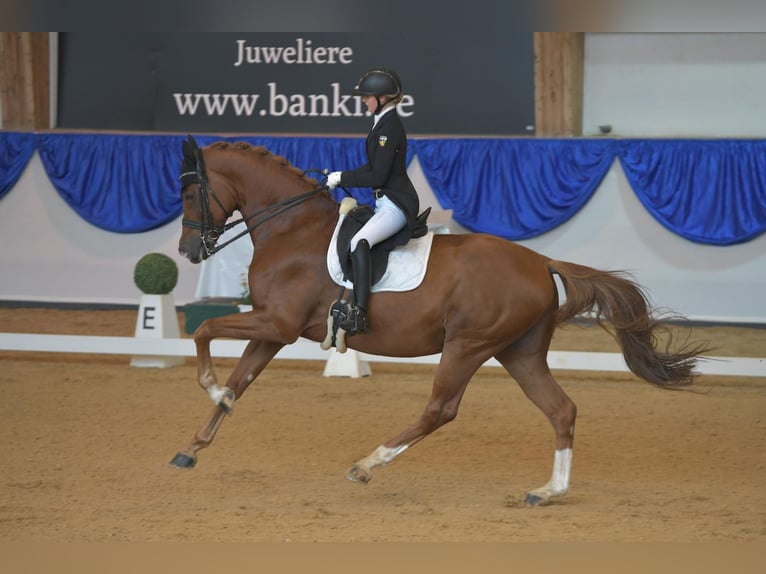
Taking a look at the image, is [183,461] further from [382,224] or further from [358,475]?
[382,224]

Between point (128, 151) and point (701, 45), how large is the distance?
8.21 m

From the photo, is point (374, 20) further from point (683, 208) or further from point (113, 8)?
point (683, 208)

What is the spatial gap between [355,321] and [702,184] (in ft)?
29.2

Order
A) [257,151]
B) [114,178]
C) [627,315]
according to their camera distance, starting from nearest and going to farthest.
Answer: [627,315], [257,151], [114,178]

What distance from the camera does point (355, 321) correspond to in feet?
17.4

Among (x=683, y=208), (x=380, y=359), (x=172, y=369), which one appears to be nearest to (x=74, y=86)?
(x=172, y=369)

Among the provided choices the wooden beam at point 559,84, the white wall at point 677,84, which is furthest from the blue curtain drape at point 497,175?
the white wall at point 677,84

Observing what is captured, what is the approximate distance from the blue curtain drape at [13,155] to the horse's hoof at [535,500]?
36.1 ft

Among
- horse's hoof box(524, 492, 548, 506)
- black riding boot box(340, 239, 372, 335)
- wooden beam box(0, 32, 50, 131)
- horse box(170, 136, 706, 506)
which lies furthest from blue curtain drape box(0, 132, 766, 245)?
horse's hoof box(524, 492, 548, 506)

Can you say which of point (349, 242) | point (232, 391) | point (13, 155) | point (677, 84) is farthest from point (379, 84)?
A: point (13, 155)

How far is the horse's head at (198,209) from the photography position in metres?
5.54

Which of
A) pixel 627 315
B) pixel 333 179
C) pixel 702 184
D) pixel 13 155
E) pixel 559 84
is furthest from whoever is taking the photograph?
pixel 13 155

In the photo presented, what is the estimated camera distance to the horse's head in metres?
5.54

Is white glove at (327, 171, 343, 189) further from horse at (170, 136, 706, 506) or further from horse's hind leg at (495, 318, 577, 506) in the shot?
horse's hind leg at (495, 318, 577, 506)
